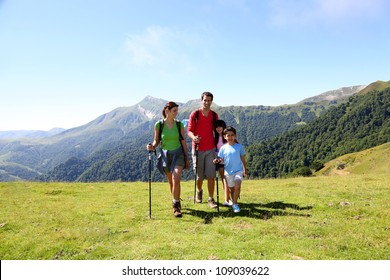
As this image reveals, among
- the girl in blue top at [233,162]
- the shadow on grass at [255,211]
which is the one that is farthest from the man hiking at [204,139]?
the shadow on grass at [255,211]

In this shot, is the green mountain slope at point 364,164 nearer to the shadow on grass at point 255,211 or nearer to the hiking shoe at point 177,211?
the shadow on grass at point 255,211

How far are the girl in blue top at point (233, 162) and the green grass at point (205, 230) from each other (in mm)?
1000

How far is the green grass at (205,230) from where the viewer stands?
6645 mm

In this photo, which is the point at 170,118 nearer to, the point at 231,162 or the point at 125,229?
the point at 231,162

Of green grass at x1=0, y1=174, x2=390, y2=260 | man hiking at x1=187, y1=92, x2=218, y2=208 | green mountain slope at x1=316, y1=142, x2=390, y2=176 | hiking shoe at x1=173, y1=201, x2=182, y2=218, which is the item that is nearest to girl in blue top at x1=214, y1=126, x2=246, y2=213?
man hiking at x1=187, y1=92, x2=218, y2=208

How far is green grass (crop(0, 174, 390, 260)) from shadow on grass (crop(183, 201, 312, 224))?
0.12ft

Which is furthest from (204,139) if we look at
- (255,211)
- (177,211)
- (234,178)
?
(255,211)

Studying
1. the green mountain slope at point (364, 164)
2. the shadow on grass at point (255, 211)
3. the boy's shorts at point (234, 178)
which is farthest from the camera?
the green mountain slope at point (364, 164)

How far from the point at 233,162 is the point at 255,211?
7.14 feet

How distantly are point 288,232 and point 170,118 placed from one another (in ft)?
17.9

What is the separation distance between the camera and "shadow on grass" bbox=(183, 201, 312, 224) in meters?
9.98

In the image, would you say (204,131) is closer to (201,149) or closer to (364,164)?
(201,149)

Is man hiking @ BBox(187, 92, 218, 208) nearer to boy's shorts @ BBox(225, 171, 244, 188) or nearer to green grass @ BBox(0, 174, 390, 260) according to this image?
boy's shorts @ BBox(225, 171, 244, 188)

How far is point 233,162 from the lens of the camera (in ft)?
33.9
